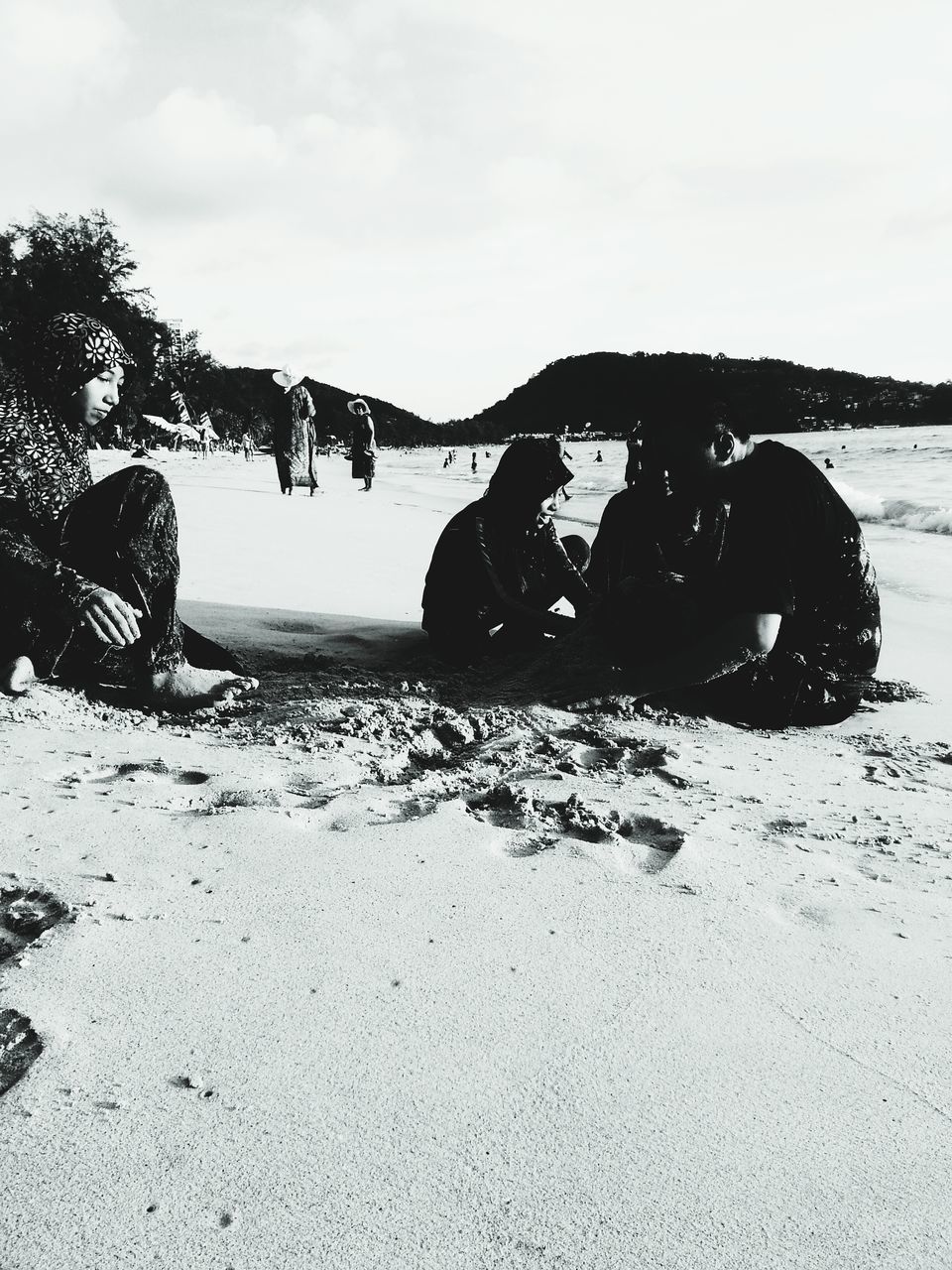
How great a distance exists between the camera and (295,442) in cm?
1377

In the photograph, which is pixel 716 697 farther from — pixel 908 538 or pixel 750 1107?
pixel 908 538

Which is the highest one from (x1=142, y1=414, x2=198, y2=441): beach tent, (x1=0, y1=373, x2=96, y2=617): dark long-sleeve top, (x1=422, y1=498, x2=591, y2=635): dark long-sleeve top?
(x1=142, y1=414, x2=198, y2=441): beach tent

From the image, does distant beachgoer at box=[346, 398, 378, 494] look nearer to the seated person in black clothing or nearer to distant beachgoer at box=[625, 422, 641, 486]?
distant beachgoer at box=[625, 422, 641, 486]

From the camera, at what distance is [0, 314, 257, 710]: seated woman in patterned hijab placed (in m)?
2.65

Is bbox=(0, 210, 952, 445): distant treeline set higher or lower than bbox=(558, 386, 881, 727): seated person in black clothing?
higher

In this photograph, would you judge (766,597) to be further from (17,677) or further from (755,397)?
(755,397)

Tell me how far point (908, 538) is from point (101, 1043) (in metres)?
10.5

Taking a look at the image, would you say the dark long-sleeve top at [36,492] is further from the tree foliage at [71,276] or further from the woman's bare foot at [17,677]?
the tree foliage at [71,276]

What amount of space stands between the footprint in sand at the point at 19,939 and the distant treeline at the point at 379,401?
5.98 feet

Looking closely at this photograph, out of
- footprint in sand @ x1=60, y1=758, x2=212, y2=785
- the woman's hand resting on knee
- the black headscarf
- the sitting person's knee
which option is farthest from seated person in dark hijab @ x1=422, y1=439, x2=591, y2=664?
footprint in sand @ x1=60, y1=758, x2=212, y2=785

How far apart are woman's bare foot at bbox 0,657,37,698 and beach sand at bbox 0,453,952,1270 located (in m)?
0.06

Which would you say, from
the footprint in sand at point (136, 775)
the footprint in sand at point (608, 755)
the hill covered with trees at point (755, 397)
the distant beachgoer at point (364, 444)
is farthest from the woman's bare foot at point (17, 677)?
the hill covered with trees at point (755, 397)

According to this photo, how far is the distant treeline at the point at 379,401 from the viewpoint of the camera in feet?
67.9

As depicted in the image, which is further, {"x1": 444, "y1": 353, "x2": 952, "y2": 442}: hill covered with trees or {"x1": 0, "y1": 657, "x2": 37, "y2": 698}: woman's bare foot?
{"x1": 444, "y1": 353, "x2": 952, "y2": 442}: hill covered with trees
